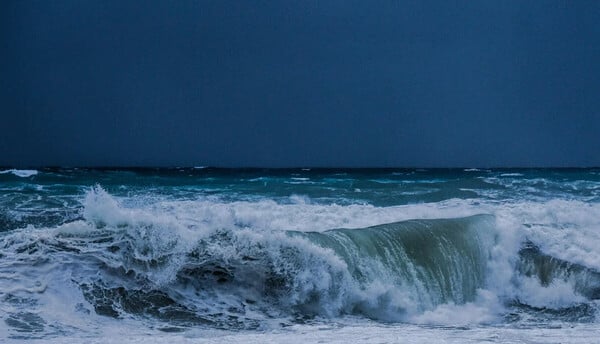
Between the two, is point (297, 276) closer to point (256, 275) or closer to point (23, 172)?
point (256, 275)

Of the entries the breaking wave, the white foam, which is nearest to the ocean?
the breaking wave

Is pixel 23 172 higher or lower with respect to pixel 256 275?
higher

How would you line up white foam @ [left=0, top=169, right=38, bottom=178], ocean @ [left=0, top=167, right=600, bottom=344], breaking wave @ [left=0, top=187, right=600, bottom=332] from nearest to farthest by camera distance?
ocean @ [left=0, top=167, right=600, bottom=344], breaking wave @ [left=0, top=187, right=600, bottom=332], white foam @ [left=0, top=169, right=38, bottom=178]

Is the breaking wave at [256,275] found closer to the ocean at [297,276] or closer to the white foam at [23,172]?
the ocean at [297,276]

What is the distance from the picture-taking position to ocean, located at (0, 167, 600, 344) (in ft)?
19.8

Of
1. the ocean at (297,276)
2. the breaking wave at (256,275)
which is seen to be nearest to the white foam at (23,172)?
the ocean at (297,276)

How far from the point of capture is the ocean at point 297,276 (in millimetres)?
6035

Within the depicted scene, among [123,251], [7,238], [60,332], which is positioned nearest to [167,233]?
[123,251]

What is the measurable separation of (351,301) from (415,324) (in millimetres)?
690

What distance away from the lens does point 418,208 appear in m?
12.2

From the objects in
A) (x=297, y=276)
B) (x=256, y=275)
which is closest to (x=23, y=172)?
(x=256, y=275)

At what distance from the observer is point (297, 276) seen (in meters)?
7.51

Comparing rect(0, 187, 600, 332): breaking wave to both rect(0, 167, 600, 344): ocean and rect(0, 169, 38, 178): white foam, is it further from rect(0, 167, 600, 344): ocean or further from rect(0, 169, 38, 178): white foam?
rect(0, 169, 38, 178): white foam

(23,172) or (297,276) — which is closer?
(297,276)
